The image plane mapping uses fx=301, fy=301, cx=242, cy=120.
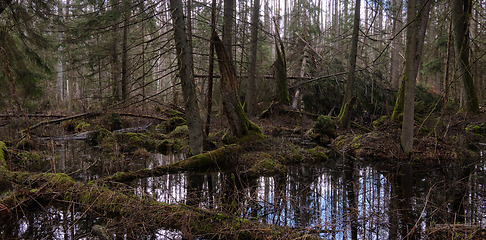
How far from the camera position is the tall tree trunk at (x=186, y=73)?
7250 millimetres

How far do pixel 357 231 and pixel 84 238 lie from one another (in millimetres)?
3655

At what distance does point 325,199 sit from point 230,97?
5.06 m

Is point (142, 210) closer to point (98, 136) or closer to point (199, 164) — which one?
point (199, 164)

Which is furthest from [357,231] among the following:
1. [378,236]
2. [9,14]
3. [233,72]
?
[9,14]

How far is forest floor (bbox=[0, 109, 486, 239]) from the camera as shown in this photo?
411 cm

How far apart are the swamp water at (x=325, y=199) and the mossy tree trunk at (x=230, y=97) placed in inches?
94.9

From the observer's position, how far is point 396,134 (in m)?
9.65

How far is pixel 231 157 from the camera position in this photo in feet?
28.2

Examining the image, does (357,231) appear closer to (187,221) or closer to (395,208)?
(395,208)

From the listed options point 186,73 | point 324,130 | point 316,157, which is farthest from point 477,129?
point 186,73

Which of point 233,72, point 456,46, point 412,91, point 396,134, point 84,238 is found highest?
point 456,46

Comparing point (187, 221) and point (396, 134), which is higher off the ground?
point (396, 134)

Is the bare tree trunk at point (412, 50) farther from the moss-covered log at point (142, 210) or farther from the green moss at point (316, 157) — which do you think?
the moss-covered log at point (142, 210)

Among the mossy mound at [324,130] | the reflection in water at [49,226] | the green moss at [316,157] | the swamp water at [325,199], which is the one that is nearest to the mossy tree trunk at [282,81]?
the mossy mound at [324,130]
